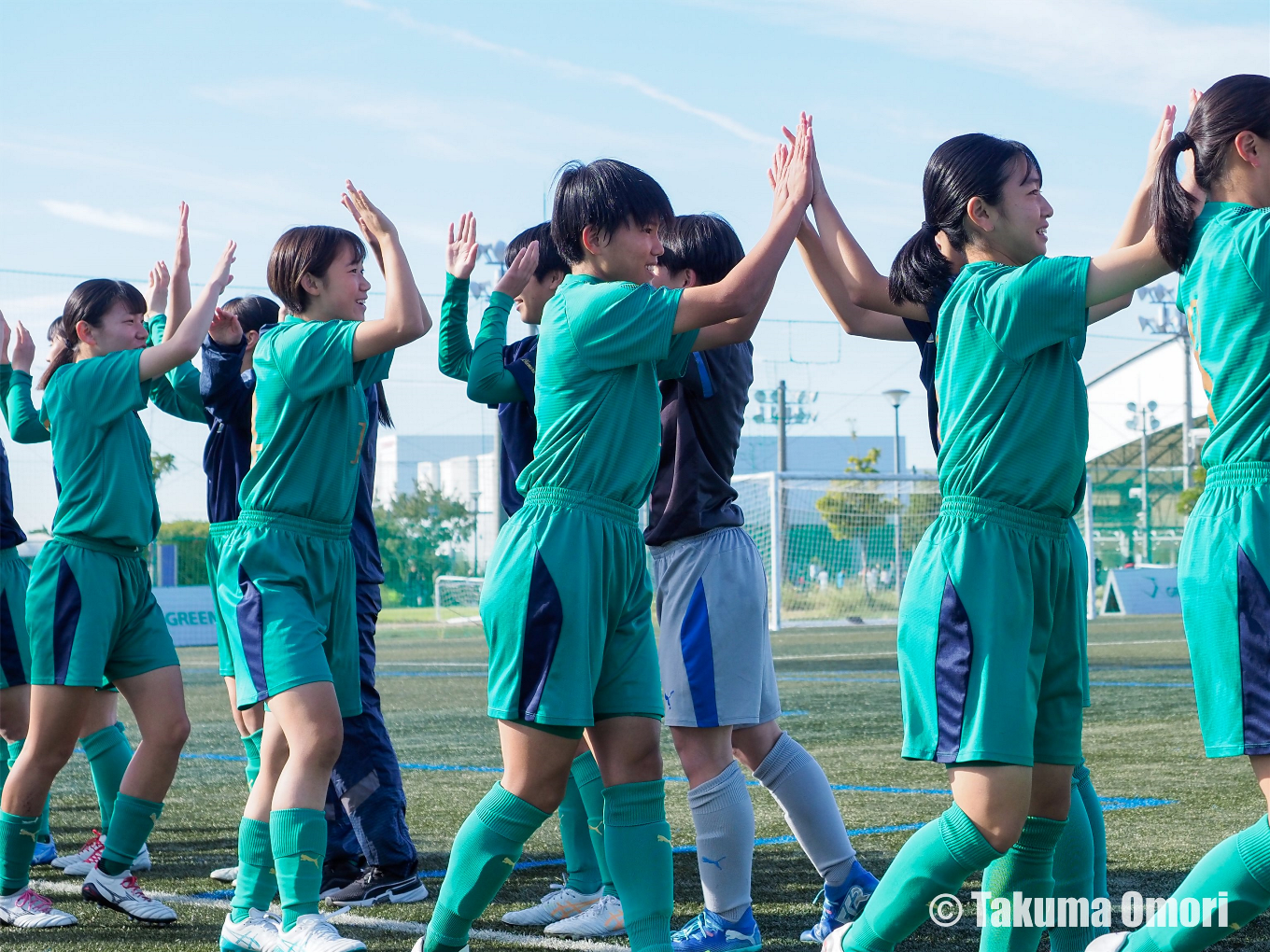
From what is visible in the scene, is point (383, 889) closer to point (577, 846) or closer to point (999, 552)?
point (577, 846)

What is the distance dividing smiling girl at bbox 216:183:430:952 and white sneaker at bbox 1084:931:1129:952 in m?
1.76

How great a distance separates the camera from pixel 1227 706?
9.08ft

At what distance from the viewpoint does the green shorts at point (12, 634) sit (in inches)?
211

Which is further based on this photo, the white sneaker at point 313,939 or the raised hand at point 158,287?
A: the raised hand at point 158,287

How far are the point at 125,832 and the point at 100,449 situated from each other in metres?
1.23

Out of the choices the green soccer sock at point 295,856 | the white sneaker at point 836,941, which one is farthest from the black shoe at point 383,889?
the white sneaker at point 836,941

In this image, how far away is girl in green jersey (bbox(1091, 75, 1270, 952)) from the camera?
8.93 ft

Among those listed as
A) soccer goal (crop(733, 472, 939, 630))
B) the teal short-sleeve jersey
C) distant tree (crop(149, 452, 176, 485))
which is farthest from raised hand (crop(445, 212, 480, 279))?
soccer goal (crop(733, 472, 939, 630))

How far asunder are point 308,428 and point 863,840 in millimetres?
2780

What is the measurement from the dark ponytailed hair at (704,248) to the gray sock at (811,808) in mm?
1367

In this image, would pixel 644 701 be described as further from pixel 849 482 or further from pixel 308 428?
pixel 849 482

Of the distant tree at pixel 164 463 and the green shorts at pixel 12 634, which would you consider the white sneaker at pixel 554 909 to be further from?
the distant tree at pixel 164 463

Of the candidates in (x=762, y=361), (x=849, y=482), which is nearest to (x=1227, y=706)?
(x=849, y=482)

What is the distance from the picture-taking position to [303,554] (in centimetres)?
387
